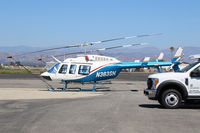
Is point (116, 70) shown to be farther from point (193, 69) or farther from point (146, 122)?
point (146, 122)

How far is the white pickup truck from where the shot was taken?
42.1 ft

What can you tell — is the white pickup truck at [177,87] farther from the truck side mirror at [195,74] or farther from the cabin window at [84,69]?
the cabin window at [84,69]

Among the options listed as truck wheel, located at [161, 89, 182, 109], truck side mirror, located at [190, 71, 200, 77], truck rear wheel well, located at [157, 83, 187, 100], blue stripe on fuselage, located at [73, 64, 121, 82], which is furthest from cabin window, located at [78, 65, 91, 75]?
truck side mirror, located at [190, 71, 200, 77]

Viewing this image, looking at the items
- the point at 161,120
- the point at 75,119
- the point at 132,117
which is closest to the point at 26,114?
the point at 75,119

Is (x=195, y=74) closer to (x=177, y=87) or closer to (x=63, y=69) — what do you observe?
(x=177, y=87)

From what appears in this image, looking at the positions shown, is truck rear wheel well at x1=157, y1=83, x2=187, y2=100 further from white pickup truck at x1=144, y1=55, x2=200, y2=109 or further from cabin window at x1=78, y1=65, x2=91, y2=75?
cabin window at x1=78, y1=65, x2=91, y2=75

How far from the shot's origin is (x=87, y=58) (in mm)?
24344

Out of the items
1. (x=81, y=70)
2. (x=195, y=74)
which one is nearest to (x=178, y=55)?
(x=81, y=70)

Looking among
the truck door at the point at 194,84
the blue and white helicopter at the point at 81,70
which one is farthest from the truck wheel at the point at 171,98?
the blue and white helicopter at the point at 81,70

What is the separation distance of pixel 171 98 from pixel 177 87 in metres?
0.47

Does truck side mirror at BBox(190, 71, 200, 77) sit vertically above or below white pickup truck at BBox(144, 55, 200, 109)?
above

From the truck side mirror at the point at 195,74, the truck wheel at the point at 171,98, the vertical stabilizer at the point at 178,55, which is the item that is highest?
the vertical stabilizer at the point at 178,55

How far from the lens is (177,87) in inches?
513

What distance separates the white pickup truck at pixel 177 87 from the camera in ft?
42.1
